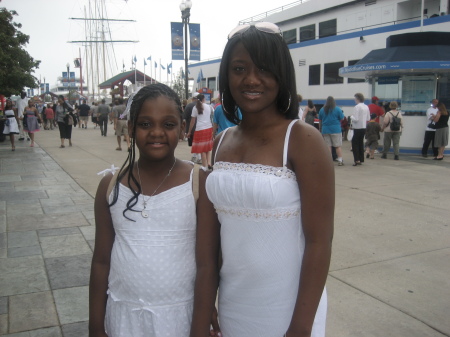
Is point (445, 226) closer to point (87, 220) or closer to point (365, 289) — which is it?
point (365, 289)

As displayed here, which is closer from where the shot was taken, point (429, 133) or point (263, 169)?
point (263, 169)

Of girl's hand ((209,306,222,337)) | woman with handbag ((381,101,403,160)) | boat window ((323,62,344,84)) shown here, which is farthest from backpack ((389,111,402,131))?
boat window ((323,62,344,84))

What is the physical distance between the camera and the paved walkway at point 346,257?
3049mm

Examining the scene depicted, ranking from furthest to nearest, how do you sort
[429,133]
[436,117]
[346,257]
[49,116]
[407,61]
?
[49,116], [407,61], [429,133], [436,117], [346,257]

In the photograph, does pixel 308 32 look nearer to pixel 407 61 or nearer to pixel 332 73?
pixel 332 73

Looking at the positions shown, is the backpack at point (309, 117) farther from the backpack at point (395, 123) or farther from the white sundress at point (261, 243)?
the white sundress at point (261, 243)

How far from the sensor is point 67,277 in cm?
375

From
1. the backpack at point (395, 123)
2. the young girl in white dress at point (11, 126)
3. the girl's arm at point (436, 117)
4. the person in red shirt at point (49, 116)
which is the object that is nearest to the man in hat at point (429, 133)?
the girl's arm at point (436, 117)

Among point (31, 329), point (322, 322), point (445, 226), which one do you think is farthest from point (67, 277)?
point (445, 226)

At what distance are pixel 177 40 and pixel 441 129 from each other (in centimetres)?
1007

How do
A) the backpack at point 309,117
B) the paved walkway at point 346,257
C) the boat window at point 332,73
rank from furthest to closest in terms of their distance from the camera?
the boat window at point 332,73 < the backpack at point 309,117 < the paved walkway at point 346,257

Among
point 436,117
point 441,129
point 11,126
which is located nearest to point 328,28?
point 436,117

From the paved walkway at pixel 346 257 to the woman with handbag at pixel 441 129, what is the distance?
3595 millimetres

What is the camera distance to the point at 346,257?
14.0 feet
